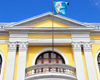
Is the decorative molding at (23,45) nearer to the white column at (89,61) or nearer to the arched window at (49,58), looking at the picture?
the arched window at (49,58)

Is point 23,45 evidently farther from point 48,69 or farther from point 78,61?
point 78,61

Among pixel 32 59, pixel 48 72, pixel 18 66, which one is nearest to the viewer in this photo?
pixel 48 72

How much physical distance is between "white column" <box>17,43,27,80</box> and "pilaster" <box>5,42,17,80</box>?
1.53 feet

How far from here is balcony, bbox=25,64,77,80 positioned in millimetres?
12555

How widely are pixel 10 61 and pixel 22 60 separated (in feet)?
3.14

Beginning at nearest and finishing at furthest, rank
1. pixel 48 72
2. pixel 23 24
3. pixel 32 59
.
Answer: pixel 48 72 < pixel 32 59 < pixel 23 24

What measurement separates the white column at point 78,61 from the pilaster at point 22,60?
13.6 ft

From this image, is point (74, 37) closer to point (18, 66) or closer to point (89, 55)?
point (89, 55)

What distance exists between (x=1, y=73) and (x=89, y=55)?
733 centimetres

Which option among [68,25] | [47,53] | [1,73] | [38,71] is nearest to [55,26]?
[68,25]

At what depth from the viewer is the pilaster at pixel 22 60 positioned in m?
13.0

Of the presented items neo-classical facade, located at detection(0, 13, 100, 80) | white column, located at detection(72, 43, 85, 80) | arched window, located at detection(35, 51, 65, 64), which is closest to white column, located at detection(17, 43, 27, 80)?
neo-classical facade, located at detection(0, 13, 100, 80)

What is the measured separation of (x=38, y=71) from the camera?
513 inches

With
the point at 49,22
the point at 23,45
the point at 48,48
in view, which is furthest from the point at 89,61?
the point at 23,45
